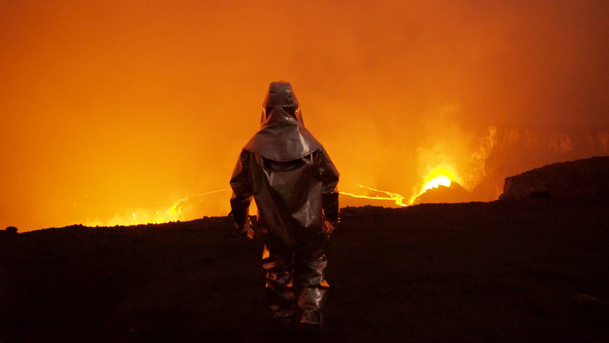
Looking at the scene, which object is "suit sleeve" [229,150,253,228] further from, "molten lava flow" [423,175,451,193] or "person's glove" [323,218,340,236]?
"molten lava flow" [423,175,451,193]

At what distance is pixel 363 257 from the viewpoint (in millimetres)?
5008

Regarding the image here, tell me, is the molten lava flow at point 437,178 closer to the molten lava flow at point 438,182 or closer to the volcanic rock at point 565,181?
the molten lava flow at point 438,182

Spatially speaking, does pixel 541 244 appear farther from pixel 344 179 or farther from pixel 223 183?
pixel 223 183

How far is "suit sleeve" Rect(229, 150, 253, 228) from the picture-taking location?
10.5 ft

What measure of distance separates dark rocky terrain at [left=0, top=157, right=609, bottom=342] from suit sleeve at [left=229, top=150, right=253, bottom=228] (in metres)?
1.10

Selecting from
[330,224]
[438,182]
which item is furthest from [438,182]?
[330,224]

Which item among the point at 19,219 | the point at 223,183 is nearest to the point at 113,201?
the point at 19,219

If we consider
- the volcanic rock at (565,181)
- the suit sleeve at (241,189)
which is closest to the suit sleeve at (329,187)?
the suit sleeve at (241,189)

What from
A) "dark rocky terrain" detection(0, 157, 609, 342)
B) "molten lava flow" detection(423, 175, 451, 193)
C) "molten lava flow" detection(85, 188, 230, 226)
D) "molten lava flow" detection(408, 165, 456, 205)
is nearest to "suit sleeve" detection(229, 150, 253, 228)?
"dark rocky terrain" detection(0, 157, 609, 342)

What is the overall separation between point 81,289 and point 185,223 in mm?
2957

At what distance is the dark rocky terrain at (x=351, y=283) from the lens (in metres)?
3.23

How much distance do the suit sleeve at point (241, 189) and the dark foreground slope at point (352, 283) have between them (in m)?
1.11

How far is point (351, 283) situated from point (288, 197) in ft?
5.82

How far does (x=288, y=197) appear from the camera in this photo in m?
3.08
